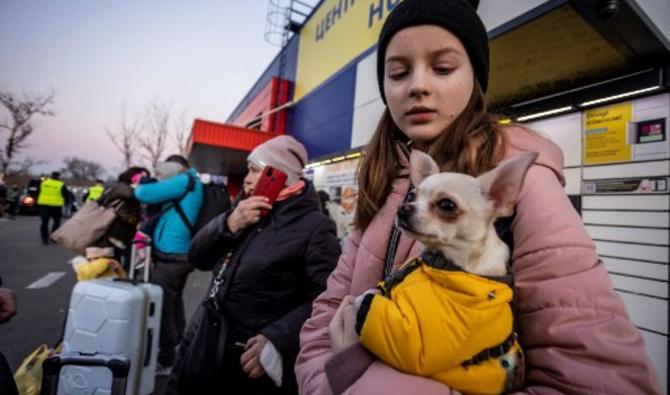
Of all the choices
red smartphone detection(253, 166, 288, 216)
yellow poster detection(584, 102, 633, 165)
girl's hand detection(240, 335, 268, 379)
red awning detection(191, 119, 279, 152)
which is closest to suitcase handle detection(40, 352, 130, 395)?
girl's hand detection(240, 335, 268, 379)

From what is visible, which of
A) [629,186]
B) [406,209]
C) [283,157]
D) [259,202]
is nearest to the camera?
[406,209]

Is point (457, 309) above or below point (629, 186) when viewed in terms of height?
below

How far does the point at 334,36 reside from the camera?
31.9ft

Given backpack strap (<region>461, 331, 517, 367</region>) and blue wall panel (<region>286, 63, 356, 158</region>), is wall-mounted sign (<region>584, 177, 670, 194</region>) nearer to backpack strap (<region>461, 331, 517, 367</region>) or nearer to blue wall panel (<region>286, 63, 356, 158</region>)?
backpack strap (<region>461, 331, 517, 367</region>)

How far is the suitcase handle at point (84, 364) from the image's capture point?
1.76 m

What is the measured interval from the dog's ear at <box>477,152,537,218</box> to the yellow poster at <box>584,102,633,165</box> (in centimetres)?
381

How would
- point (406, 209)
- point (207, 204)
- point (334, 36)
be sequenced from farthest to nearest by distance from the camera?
point (334, 36), point (207, 204), point (406, 209)

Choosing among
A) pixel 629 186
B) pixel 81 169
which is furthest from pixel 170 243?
pixel 81 169

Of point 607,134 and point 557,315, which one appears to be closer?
point 557,315

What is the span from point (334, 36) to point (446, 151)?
31.8 ft

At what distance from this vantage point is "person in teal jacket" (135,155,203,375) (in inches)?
158

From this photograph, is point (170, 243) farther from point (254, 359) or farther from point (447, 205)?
point (447, 205)

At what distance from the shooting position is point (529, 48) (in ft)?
11.4

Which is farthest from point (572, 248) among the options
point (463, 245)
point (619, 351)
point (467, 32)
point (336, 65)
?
point (336, 65)
